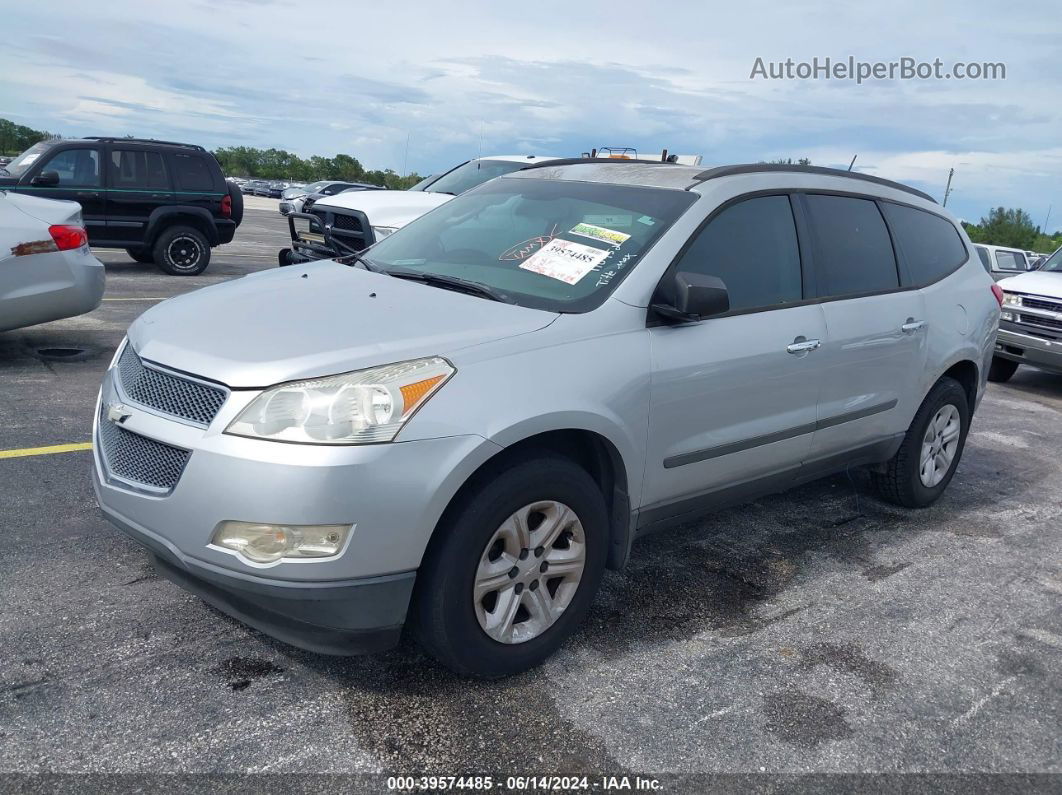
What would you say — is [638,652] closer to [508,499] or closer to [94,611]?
[508,499]

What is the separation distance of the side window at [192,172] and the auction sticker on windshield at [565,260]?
1072cm

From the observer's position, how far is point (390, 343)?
2984 millimetres

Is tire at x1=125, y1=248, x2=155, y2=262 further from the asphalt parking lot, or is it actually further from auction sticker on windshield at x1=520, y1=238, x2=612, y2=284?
auction sticker on windshield at x1=520, y1=238, x2=612, y2=284

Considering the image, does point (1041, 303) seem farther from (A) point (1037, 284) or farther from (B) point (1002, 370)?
(B) point (1002, 370)

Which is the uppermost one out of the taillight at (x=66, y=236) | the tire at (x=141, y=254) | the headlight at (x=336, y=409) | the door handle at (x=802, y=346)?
the door handle at (x=802, y=346)

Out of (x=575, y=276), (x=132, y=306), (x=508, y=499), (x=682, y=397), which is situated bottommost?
(x=132, y=306)

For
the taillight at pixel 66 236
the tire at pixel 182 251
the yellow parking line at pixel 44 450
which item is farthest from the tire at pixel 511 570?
the tire at pixel 182 251

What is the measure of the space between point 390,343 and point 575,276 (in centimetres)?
92

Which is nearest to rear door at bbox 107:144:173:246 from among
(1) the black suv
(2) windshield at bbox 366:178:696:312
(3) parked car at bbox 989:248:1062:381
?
(1) the black suv

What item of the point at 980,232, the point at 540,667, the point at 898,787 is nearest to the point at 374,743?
the point at 540,667

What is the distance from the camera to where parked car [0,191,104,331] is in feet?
22.4

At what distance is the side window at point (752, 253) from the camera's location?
12.6 ft

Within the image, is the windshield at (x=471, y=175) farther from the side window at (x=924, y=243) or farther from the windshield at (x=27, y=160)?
the side window at (x=924, y=243)

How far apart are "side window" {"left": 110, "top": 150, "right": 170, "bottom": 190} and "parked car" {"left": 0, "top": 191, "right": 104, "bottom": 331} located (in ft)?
18.7
